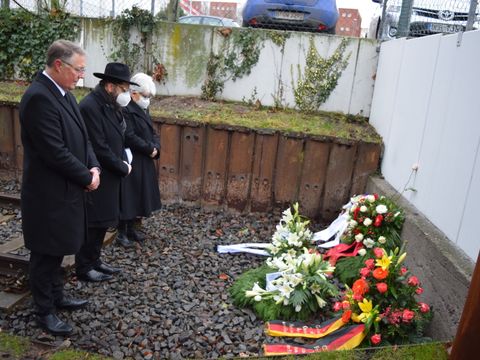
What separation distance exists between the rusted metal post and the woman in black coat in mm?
3002

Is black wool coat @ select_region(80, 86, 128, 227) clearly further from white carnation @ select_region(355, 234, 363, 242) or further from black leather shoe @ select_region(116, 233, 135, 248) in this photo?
white carnation @ select_region(355, 234, 363, 242)

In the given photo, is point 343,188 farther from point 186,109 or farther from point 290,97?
point 186,109

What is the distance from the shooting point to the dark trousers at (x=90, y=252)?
3543 millimetres

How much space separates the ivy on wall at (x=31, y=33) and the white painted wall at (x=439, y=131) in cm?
527

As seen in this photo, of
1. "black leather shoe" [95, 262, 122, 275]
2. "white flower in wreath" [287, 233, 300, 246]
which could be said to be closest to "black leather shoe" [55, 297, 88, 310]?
"black leather shoe" [95, 262, 122, 275]

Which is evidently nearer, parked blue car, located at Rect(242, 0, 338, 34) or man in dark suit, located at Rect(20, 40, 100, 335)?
man in dark suit, located at Rect(20, 40, 100, 335)

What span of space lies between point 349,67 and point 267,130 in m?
2.00

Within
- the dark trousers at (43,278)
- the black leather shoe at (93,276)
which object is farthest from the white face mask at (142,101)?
the dark trousers at (43,278)

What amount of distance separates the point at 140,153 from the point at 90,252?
107 centimetres

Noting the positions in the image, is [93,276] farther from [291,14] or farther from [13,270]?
[291,14]

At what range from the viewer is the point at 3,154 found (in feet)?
19.9

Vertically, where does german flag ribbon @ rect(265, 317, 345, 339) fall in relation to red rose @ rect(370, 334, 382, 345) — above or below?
below

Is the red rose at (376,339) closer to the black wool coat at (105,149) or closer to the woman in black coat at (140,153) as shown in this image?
the black wool coat at (105,149)

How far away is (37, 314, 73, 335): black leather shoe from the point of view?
2.90m
